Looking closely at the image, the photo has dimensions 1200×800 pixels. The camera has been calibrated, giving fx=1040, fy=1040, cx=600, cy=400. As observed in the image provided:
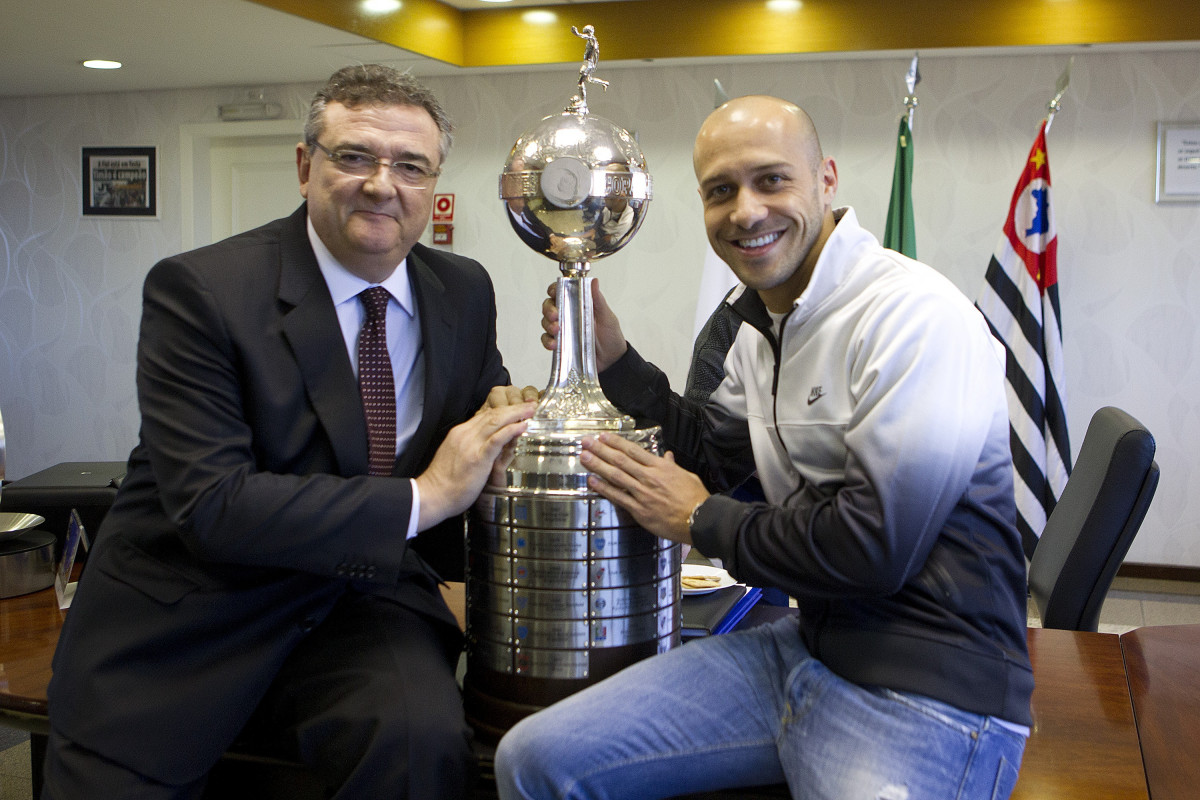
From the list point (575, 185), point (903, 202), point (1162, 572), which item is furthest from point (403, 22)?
point (1162, 572)

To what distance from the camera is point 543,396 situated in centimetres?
155

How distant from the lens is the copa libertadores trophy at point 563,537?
1.40m

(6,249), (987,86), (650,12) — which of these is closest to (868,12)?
(987,86)

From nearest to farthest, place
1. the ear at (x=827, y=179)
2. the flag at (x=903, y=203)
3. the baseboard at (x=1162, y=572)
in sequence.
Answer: the ear at (x=827, y=179)
the flag at (x=903, y=203)
the baseboard at (x=1162, y=572)

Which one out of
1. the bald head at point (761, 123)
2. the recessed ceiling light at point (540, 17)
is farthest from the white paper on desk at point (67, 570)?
the recessed ceiling light at point (540, 17)

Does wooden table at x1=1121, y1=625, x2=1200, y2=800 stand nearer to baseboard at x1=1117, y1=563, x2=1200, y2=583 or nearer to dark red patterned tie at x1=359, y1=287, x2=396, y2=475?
dark red patterned tie at x1=359, y1=287, x2=396, y2=475

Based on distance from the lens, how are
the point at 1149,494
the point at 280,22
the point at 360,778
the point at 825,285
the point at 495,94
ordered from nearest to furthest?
1. the point at 360,778
2. the point at 825,285
3. the point at 1149,494
4. the point at 280,22
5. the point at 495,94

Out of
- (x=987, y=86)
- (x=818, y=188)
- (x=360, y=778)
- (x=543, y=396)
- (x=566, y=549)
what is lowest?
(x=360, y=778)

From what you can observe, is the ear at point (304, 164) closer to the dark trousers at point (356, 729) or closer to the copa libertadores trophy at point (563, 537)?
the copa libertadores trophy at point (563, 537)

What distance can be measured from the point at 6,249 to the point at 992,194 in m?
5.57

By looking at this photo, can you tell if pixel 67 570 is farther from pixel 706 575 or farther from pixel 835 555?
pixel 835 555

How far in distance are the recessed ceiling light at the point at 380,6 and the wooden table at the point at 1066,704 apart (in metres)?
3.07

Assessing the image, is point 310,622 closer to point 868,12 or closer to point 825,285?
point 825,285

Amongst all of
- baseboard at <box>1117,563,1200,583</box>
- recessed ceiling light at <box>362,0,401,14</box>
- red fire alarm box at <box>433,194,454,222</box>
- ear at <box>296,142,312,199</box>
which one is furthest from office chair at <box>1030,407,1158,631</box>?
red fire alarm box at <box>433,194,454,222</box>
